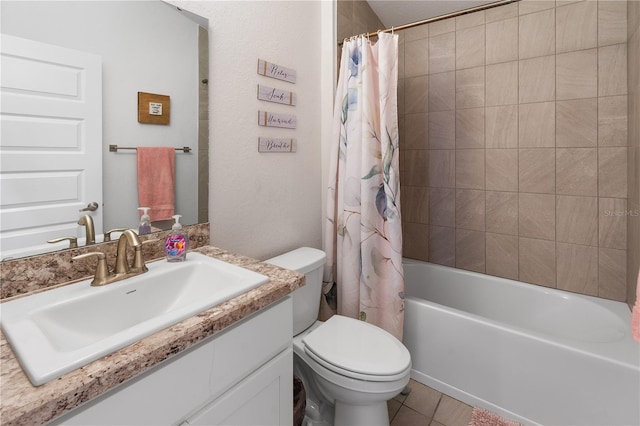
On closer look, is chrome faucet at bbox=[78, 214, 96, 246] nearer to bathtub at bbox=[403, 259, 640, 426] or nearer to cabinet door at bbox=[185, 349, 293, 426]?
cabinet door at bbox=[185, 349, 293, 426]

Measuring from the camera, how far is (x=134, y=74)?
1.11 metres

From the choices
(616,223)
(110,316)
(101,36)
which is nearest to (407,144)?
(616,223)

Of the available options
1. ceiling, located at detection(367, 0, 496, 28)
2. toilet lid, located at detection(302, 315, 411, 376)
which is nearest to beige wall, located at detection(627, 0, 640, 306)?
ceiling, located at detection(367, 0, 496, 28)

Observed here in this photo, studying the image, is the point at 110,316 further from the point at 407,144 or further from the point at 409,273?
the point at 407,144

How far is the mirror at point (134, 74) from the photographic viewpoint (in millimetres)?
949

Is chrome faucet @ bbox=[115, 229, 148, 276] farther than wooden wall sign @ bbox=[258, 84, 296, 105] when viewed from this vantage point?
No

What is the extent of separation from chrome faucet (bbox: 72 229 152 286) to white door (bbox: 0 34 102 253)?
0.47 ft

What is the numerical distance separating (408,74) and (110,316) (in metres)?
2.56

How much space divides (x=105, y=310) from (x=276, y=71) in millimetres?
1335

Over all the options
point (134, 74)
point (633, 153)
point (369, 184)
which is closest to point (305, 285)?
point (369, 184)

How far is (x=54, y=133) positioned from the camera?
0.93 metres

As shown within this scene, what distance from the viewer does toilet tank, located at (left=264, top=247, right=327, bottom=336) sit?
60.2 inches

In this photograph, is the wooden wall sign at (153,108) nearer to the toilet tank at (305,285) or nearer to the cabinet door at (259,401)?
the toilet tank at (305,285)

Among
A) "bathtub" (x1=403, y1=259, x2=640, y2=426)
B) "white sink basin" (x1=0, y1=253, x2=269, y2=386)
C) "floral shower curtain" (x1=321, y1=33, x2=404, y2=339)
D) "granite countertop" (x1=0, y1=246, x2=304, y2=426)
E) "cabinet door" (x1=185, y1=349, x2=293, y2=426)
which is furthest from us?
"floral shower curtain" (x1=321, y1=33, x2=404, y2=339)
